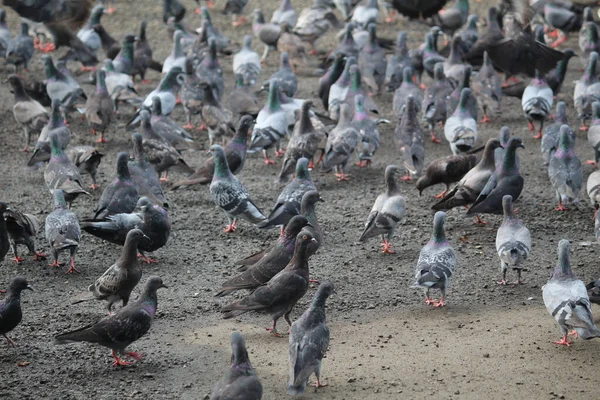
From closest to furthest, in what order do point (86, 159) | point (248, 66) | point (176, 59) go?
1. point (86, 159)
2. point (248, 66)
3. point (176, 59)

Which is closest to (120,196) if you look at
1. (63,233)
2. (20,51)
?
(63,233)

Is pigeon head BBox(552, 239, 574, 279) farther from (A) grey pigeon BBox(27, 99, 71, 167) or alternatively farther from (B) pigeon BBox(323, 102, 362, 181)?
(A) grey pigeon BBox(27, 99, 71, 167)

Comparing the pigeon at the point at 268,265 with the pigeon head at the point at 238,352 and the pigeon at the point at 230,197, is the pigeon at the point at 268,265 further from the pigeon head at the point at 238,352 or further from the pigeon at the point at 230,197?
the pigeon head at the point at 238,352

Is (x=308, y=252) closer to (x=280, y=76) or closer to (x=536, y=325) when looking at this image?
(x=536, y=325)

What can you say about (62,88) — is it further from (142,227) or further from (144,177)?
(142,227)

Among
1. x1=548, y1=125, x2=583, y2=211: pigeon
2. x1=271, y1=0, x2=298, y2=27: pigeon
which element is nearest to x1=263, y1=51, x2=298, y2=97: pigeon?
x1=271, y1=0, x2=298, y2=27: pigeon

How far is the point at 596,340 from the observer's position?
8.34 m

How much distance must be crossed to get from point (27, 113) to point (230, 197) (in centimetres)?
469

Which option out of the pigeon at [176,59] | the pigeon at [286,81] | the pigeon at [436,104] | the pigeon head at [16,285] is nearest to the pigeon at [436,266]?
the pigeon head at [16,285]

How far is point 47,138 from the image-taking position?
43.3 ft

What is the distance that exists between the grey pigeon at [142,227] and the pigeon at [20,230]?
0.56 meters

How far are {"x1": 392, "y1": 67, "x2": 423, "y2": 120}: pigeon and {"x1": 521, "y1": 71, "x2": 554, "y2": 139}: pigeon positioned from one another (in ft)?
Answer: 5.27

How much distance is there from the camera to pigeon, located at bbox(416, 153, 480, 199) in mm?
12031

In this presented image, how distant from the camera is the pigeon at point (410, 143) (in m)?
12.8
